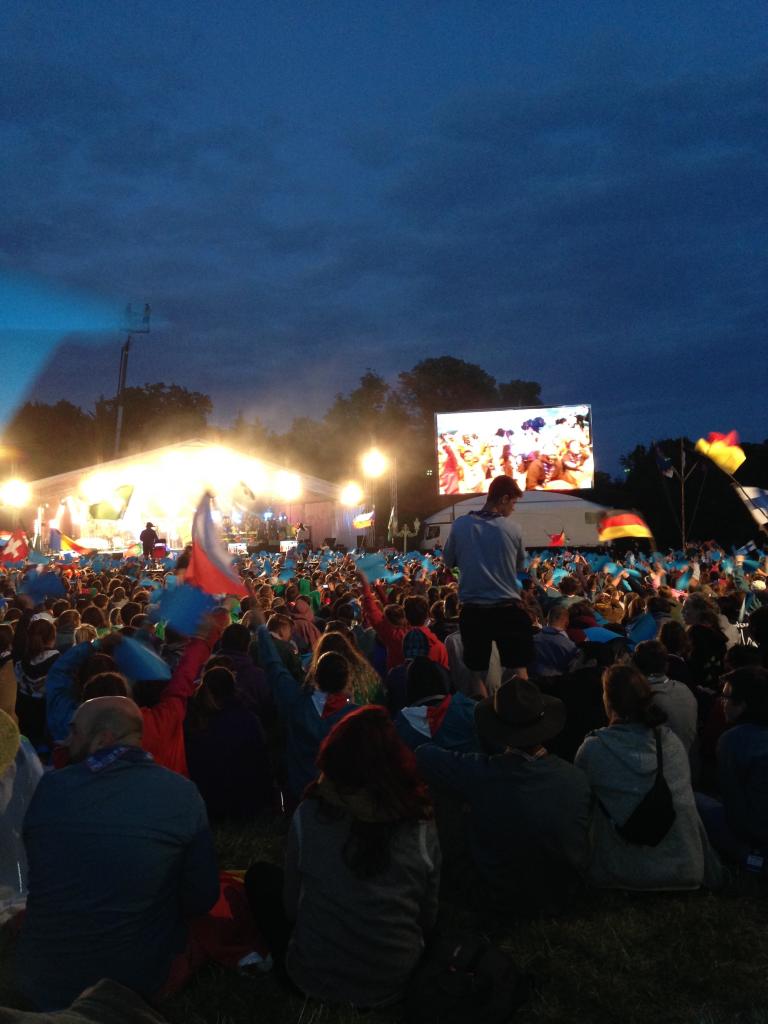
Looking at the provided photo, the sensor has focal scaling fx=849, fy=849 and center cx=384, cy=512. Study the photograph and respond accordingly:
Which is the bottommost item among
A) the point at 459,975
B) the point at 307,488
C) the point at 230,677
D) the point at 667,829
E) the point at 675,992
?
the point at 675,992

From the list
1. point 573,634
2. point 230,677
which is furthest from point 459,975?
point 573,634

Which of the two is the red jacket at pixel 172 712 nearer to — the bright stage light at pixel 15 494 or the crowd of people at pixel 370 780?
the crowd of people at pixel 370 780

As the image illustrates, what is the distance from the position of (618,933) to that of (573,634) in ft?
11.3

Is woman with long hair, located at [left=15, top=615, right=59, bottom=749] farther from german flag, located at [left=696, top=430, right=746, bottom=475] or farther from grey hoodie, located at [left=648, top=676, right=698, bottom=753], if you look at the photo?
german flag, located at [left=696, top=430, right=746, bottom=475]

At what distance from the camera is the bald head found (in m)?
3.02

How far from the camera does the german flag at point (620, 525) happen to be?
10367mm

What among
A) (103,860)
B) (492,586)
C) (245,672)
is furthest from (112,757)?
(245,672)

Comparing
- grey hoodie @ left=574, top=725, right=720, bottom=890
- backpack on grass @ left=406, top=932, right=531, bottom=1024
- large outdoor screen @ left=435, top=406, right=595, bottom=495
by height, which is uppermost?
large outdoor screen @ left=435, top=406, right=595, bottom=495

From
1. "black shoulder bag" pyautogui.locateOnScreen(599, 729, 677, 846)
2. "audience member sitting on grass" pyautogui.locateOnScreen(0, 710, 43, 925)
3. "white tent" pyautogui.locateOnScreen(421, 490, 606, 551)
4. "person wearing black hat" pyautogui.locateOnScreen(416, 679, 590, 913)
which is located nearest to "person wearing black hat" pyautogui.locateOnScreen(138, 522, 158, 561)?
"white tent" pyautogui.locateOnScreen(421, 490, 606, 551)

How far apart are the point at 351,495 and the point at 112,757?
114 feet

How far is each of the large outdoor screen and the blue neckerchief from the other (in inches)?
1289

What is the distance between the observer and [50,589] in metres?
11.1

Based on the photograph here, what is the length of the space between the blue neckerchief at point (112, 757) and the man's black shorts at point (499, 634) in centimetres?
316

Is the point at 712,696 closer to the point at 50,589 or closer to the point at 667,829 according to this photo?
the point at 667,829
